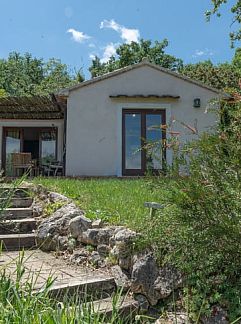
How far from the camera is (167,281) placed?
3861mm

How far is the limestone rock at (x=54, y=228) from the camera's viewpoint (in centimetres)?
550

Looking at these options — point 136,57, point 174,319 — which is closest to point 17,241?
point 174,319

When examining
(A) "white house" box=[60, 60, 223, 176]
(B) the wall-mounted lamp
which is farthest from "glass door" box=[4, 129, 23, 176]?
(B) the wall-mounted lamp

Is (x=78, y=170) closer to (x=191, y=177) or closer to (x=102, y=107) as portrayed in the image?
(x=102, y=107)

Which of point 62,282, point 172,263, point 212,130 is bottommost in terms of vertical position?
point 62,282

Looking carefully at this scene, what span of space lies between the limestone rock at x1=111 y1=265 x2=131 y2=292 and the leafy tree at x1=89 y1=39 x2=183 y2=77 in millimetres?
33798

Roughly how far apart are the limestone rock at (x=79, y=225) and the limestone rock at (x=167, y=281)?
4.96ft

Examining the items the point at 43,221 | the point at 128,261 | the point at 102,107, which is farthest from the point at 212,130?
the point at 102,107

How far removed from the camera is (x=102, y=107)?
1342cm

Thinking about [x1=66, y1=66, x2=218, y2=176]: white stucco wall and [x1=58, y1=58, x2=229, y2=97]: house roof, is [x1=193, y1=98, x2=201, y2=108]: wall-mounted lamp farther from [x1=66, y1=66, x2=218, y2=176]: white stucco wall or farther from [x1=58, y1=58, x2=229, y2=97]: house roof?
[x1=58, y1=58, x2=229, y2=97]: house roof

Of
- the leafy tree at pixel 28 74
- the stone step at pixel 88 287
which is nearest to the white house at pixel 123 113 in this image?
the stone step at pixel 88 287

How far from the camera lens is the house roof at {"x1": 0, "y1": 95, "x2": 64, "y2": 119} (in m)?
16.4

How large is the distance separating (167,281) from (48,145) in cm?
1447

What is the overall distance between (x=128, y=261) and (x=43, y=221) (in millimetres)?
2289
